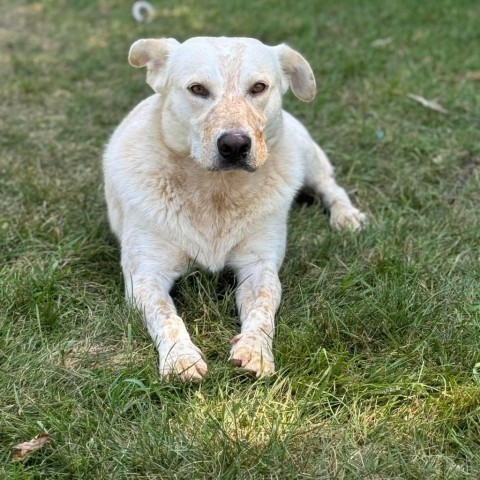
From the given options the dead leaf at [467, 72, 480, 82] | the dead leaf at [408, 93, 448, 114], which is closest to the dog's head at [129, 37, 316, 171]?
the dead leaf at [408, 93, 448, 114]

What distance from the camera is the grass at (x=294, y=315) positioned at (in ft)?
7.97

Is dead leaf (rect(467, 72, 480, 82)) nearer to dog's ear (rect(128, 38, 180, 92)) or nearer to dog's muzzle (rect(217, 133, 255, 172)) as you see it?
dog's ear (rect(128, 38, 180, 92))

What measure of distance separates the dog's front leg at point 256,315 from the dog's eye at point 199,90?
0.82 metres

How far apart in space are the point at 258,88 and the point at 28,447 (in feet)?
5.85

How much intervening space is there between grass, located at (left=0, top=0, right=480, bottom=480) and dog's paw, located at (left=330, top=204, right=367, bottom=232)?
0.28ft

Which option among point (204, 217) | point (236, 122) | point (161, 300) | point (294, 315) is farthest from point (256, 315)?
point (236, 122)

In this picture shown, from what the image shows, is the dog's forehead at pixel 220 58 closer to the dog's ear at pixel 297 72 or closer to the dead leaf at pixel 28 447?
the dog's ear at pixel 297 72

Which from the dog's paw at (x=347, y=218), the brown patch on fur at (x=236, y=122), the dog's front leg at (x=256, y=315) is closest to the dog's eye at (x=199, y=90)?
the brown patch on fur at (x=236, y=122)

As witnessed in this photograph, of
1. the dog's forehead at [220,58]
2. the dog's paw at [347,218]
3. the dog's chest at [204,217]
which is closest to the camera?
the dog's forehead at [220,58]

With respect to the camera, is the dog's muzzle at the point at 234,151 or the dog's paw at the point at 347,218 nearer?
the dog's muzzle at the point at 234,151

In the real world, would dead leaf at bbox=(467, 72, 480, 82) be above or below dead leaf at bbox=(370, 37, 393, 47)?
above

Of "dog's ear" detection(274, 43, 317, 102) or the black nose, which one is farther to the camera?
"dog's ear" detection(274, 43, 317, 102)

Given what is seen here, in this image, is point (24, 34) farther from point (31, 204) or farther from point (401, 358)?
point (401, 358)

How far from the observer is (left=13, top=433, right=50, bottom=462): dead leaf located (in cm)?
240
